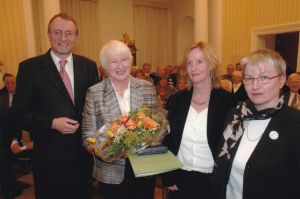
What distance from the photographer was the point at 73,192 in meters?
2.25


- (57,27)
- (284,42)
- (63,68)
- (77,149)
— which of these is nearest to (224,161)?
(77,149)

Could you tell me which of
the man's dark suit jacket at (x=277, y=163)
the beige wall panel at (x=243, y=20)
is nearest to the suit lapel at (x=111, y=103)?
the man's dark suit jacket at (x=277, y=163)

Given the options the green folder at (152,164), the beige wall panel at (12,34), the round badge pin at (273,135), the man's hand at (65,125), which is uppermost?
the beige wall panel at (12,34)

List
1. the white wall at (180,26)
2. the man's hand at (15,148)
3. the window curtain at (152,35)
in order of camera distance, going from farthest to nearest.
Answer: the white wall at (180,26) < the window curtain at (152,35) < the man's hand at (15,148)

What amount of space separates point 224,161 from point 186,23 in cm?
1107

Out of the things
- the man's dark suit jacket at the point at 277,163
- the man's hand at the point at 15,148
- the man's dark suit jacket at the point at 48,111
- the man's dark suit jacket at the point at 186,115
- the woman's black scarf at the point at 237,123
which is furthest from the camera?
the man's hand at the point at 15,148

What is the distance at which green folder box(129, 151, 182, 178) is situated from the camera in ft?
4.68

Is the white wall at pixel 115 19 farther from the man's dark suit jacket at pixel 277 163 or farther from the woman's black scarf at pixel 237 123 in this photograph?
the man's dark suit jacket at pixel 277 163

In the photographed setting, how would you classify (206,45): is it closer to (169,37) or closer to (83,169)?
(83,169)

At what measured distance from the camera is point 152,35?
11672mm

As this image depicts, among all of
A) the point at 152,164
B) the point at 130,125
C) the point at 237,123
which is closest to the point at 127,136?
the point at 130,125

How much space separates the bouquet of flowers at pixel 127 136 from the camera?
1.54 meters

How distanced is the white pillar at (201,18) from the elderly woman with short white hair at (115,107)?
6971 millimetres

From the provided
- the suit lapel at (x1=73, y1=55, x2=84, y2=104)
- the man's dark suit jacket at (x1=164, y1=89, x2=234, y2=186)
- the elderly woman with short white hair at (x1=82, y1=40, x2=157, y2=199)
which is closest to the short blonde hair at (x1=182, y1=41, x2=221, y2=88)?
the man's dark suit jacket at (x1=164, y1=89, x2=234, y2=186)
